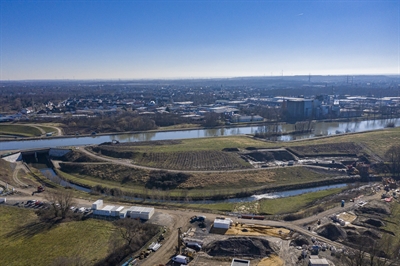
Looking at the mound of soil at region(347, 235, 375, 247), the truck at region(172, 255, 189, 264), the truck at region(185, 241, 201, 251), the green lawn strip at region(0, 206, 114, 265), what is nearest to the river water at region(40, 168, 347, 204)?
the green lawn strip at region(0, 206, 114, 265)

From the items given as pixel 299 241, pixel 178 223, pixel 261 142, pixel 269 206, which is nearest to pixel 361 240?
pixel 299 241

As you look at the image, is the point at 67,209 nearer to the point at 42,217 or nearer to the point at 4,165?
the point at 42,217

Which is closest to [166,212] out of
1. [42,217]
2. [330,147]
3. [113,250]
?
[113,250]

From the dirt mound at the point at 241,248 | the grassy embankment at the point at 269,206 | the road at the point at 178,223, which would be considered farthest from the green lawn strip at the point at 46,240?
the grassy embankment at the point at 269,206

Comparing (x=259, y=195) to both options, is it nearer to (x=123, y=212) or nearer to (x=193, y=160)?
(x=193, y=160)

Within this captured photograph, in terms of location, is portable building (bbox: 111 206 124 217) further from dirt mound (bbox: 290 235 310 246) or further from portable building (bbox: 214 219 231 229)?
dirt mound (bbox: 290 235 310 246)
